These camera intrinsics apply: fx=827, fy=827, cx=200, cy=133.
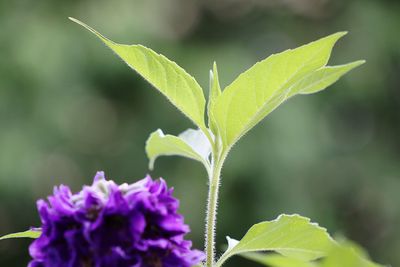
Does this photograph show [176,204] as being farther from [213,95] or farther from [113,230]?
[213,95]

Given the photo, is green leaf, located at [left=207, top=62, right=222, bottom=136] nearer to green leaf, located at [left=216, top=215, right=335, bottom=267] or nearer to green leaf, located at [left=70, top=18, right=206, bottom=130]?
green leaf, located at [left=70, top=18, right=206, bottom=130]

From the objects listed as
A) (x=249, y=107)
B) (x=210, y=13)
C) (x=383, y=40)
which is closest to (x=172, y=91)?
(x=249, y=107)

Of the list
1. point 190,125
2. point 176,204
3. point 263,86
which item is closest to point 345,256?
point 176,204

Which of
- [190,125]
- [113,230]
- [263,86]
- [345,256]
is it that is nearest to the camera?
[345,256]

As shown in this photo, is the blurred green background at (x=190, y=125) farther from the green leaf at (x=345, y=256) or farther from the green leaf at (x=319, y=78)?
the green leaf at (x=345, y=256)

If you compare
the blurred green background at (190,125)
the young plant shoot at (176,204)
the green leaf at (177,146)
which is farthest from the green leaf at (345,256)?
the blurred green background at (190,125)

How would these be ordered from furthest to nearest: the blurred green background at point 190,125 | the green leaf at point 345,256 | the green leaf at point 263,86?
1. the blurred green background at point 190,125
2. the green leaf at point 263,86
3. the green leaf at point 345,256

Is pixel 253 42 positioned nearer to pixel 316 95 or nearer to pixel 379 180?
pixel 316 95
